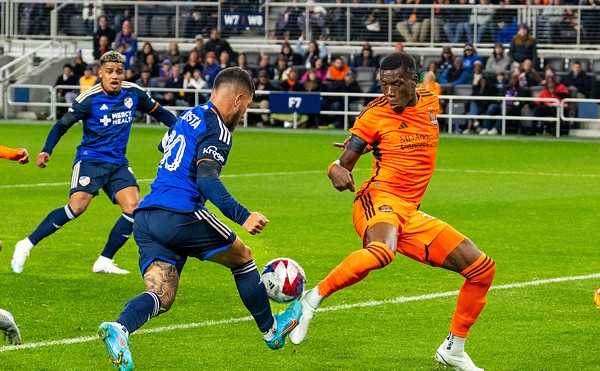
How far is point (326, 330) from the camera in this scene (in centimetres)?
877

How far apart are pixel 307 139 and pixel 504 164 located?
669 centimetres

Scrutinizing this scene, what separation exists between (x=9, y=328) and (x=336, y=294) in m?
3.37

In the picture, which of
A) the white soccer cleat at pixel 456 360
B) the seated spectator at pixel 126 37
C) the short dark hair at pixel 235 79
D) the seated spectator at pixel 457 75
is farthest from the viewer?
the seated spectator at pixel 126 37

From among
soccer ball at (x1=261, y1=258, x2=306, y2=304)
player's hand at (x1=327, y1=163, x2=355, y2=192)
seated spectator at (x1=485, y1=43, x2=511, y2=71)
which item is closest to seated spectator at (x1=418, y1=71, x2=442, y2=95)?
seated spectator at (x1=485, y1=43, x2=511, y2=71)

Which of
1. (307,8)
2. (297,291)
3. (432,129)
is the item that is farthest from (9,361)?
(307,8)

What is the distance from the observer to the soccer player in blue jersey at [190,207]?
6.96 metres

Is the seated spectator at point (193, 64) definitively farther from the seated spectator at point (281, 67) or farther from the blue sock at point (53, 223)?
the blue sock at point (53, 223)

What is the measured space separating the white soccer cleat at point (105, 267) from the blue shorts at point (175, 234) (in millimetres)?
4086

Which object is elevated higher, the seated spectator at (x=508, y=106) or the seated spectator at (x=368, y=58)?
the seated spectator at (x=368, y=58)

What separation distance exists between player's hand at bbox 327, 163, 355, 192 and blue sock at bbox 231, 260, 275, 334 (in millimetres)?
727

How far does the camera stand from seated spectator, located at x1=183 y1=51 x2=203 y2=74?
32.3m

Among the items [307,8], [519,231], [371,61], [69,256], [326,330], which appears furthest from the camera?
[307,8]

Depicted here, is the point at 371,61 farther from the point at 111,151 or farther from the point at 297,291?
the point at 297,291

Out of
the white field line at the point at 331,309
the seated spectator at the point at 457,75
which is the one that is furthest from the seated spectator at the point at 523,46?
the white field line at the point at 331,309
